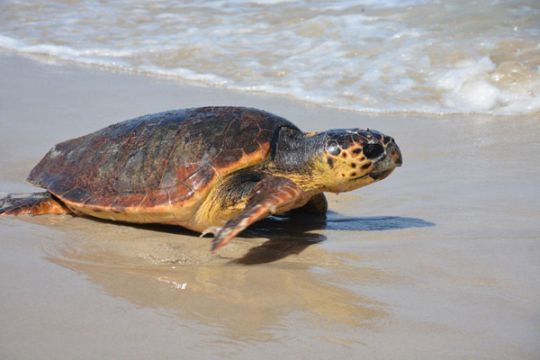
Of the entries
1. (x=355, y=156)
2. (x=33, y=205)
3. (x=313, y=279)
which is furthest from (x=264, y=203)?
(x=33, y=205)

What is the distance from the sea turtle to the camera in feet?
12.7

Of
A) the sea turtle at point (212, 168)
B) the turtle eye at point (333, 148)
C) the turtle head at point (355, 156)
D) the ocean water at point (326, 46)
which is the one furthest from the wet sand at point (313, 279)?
the ocean water at point (326, 46)

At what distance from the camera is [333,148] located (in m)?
3.87

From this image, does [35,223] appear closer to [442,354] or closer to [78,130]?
[78,130]

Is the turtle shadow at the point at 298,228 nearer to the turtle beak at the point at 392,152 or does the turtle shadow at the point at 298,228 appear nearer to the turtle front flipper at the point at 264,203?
the turtle front flipper at the point at 264,203

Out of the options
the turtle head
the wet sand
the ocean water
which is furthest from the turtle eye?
the ocean water

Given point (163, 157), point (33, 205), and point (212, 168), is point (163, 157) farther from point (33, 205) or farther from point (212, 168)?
point (33, 205)

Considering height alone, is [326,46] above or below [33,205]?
above

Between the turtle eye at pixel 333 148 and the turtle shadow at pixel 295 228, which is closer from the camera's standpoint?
the turtle shadow at pixel 295 228

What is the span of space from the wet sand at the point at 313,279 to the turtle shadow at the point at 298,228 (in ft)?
0.06

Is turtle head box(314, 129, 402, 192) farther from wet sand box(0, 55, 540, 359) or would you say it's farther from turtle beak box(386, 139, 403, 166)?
wet sand box(0, 55, 540, 359)

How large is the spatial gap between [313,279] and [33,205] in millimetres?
2013

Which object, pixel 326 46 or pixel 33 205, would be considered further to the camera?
pixel 326 46

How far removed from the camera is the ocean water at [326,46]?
25.1ft
